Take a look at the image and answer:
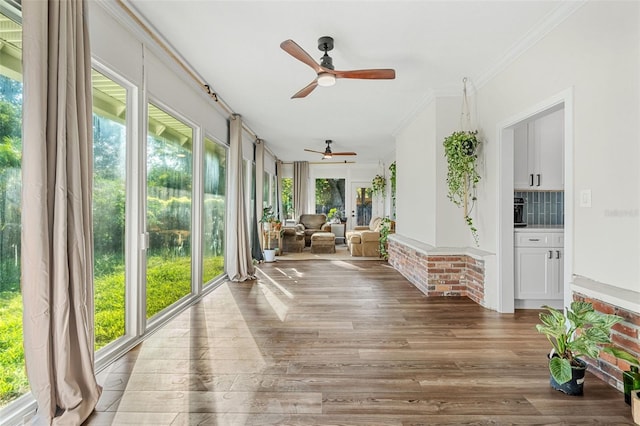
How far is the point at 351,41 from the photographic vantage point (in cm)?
290

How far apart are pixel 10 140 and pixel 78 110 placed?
14.2 inches

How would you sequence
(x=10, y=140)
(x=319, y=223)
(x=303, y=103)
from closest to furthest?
(x=10, y=140)
(x=303, y=103)
(x=319, y=223)

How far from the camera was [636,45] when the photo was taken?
194cm

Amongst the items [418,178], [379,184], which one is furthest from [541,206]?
[379,184]

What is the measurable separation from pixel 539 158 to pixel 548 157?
0.11 m

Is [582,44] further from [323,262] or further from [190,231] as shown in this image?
[323,262]

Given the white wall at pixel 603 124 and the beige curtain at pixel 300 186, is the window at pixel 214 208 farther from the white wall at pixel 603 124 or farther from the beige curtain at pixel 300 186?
the beige curtain at pixel 300 186

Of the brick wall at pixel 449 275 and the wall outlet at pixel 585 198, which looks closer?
the wall outlet at pixel 585 198

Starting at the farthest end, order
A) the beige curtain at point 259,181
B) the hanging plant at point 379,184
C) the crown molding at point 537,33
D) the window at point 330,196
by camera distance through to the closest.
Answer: the window at point 330,196
the hanging plant at point 379,184
the beige curtain at point 259,181
the crown molding at point 537,33

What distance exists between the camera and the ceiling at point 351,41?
2445 mm

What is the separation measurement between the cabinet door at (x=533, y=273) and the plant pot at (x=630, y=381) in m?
1.69

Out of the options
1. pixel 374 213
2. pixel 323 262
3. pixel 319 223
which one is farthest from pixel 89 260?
pixel 374 213

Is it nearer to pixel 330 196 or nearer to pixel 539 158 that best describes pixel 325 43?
pixel 539 158

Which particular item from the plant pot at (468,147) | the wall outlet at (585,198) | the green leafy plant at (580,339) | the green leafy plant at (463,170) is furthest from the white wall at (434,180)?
the green leafy plant at (580,339)
